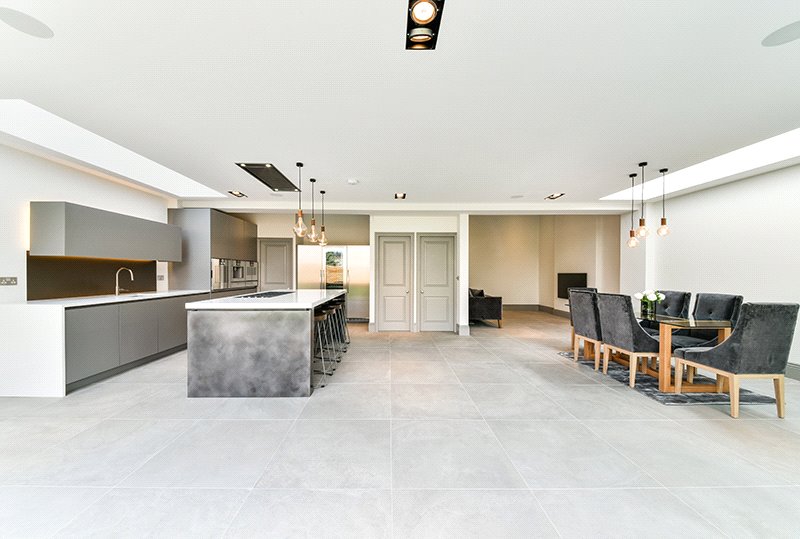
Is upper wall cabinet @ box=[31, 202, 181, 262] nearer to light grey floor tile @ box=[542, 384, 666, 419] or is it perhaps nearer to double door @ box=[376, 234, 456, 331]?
double door @ box=[376, 234, 456, 331]

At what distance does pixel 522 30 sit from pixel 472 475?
262 cm

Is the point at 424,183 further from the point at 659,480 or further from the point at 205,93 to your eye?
the point at 659,480

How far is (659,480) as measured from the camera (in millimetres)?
2070

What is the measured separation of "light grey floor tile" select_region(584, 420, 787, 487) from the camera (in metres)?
2.08

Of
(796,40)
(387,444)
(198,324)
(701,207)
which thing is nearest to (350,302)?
(198,324)

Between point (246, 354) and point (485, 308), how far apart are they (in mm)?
5942

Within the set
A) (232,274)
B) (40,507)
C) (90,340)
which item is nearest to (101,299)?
(90,340)

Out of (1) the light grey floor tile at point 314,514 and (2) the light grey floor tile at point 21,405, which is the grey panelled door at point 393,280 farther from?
(1) the light grey floor tile at point 314,514

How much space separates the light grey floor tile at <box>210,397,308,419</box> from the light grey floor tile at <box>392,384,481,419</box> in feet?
3.04

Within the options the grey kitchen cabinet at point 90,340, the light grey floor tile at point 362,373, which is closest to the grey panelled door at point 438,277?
the light grey floor tile at point 362,373

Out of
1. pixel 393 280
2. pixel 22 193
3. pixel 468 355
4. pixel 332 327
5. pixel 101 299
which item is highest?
pixel 22 193

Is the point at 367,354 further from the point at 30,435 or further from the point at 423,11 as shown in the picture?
the point at 423,11

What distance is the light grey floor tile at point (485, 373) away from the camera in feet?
13.2

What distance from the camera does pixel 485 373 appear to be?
14.1 feet
